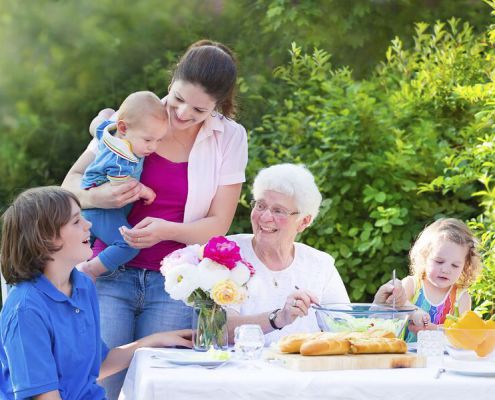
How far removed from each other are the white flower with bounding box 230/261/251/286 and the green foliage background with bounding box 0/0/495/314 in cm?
158

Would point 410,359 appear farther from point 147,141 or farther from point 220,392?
point 147,141

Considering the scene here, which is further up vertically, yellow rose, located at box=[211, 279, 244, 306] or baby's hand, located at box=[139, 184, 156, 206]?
baby's hand, located at box=[139, 184, 156, 206]

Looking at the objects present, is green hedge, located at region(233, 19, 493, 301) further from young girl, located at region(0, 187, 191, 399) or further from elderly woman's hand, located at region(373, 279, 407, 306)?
young girl, located at region(0, 187, 191, 399)

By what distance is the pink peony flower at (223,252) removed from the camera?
9.67 ft

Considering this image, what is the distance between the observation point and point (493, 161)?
4.47 m

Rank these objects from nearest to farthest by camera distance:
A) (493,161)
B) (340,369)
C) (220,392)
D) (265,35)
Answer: (220,392) → (340,369) → (493,161) → (265,35)

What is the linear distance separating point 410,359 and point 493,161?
1905mm

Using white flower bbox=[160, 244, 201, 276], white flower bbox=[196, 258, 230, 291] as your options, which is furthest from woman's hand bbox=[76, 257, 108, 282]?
white flower bbox=[196, 258, 230, 291]

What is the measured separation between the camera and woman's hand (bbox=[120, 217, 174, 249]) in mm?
3305

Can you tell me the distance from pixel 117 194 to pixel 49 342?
28.4 inches

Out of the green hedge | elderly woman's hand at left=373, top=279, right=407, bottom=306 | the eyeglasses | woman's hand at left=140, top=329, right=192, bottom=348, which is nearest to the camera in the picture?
woman's hand at left=140, top=329, right=192, bottom=348

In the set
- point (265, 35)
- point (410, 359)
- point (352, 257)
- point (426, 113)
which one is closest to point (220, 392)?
point (410, 359)

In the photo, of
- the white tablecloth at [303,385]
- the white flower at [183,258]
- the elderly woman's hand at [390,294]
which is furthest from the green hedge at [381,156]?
the white tablecloth at [303,385]

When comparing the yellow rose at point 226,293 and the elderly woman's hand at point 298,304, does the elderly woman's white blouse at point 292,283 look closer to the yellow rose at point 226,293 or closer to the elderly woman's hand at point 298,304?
the elderly woman's hand at point 298,304
